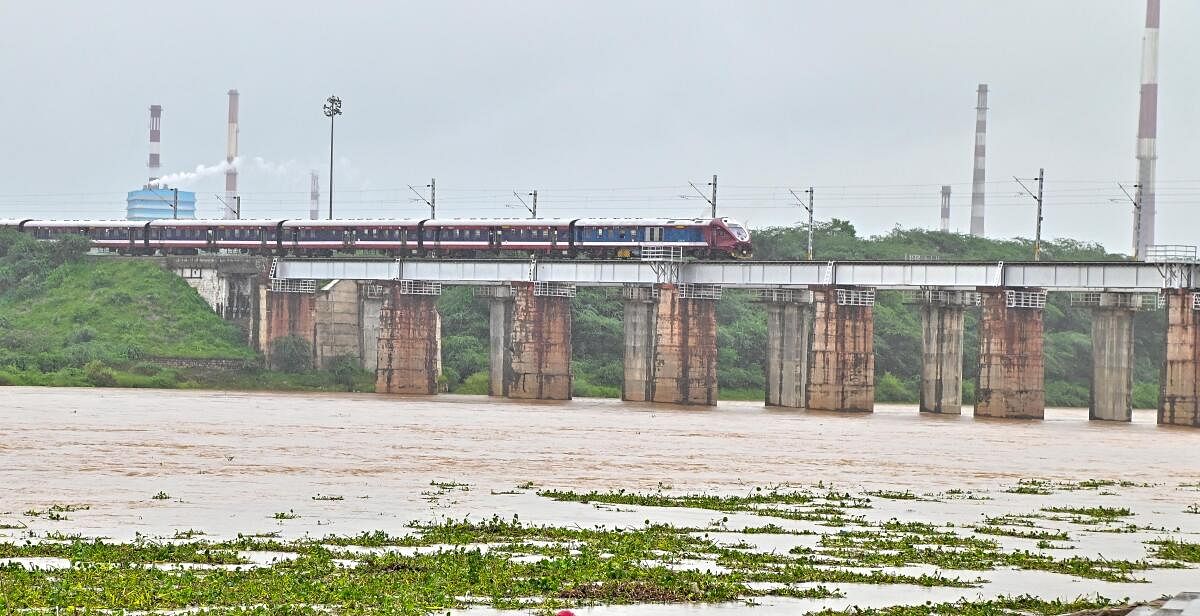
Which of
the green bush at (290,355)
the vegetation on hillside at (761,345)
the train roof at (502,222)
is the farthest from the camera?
the vegetation on hillside at (761,345)

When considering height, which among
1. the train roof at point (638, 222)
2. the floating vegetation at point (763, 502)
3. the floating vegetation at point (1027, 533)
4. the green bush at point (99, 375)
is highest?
the train roof at point (638, 222)

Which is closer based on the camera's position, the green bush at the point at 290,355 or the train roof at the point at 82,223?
the green bush at the point at 290,355

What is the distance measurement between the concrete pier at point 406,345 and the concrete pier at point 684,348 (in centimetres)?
1464

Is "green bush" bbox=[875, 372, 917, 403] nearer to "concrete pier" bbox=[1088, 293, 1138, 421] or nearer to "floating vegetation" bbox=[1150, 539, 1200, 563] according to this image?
"concrete pier" bbox=[1088, 293, 1138, 421]

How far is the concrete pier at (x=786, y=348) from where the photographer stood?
318ft

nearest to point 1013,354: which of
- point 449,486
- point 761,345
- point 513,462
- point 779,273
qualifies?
point 779,273

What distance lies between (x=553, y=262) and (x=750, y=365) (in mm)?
27942

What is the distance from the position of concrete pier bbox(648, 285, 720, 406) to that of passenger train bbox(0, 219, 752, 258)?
3.31 meters

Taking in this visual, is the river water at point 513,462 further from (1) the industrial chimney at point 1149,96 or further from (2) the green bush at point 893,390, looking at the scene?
(1) the industrial chimney at point 1149,96

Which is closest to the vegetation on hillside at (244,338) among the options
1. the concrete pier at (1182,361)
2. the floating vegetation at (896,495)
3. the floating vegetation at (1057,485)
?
the concrete pier at (1182,361)

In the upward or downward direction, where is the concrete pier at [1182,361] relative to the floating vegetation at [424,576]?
upward

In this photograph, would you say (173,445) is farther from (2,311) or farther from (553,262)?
(2,311)

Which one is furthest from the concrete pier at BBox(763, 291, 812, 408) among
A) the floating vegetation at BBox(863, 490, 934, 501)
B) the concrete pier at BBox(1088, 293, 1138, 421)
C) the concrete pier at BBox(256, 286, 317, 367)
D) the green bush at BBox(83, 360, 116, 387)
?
the floating vegetation at BBox(863, 490, 934, 501)

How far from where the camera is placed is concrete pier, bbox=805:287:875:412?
286 ft
